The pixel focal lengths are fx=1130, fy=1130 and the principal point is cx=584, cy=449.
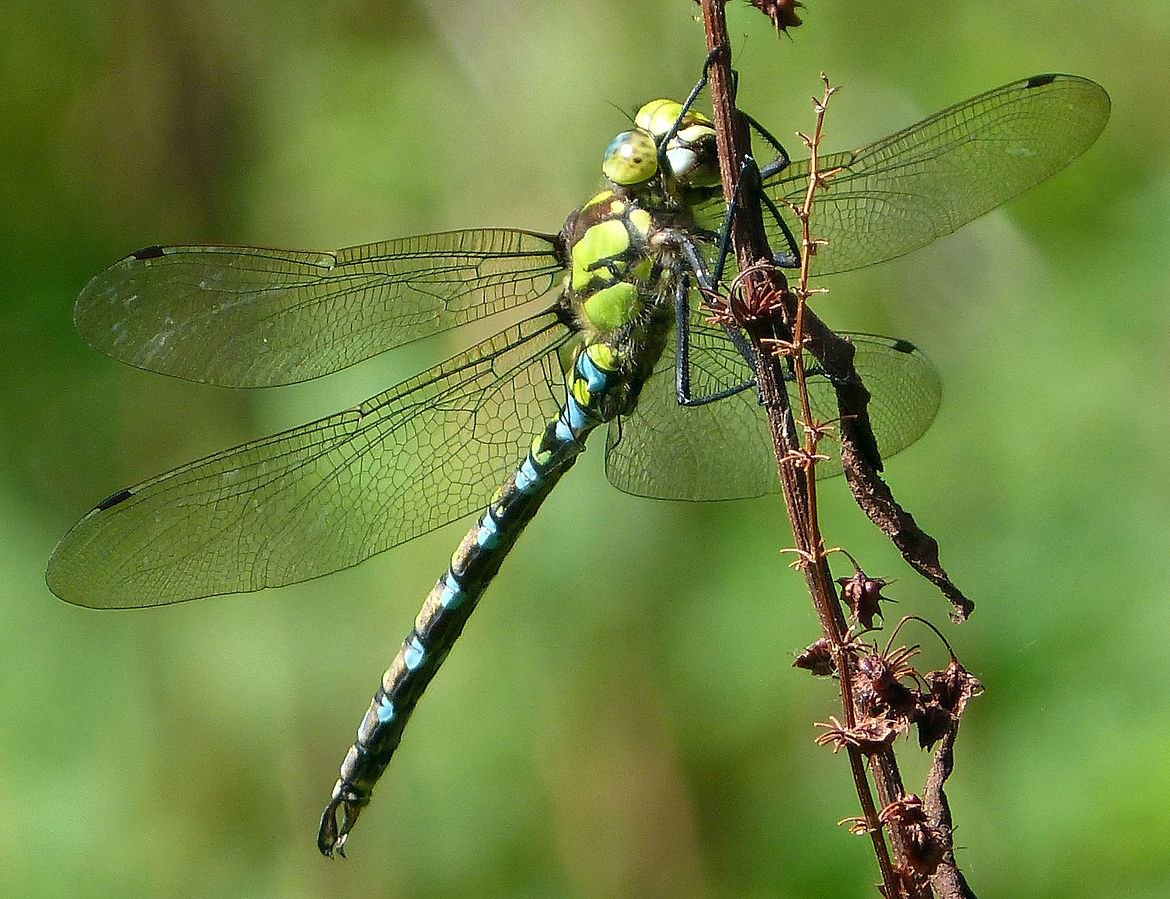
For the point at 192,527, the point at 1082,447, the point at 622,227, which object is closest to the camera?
the point at 622,227

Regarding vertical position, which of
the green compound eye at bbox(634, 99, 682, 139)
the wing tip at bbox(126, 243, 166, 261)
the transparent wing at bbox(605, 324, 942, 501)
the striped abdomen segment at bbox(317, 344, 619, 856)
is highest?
the wing tip at bbox(126, 243, 166, 261)

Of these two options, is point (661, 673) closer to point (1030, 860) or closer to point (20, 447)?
point (1030, 860)

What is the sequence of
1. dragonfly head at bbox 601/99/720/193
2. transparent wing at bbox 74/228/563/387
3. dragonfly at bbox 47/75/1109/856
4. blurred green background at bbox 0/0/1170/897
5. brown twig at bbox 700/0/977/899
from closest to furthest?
brown twig at bbox 700/0/977/899, dragonfly head at bbox 601/99/720/193, dragonfly at bbox 47/75/1109/856, transparent wing at bbox 74/228/563/387, blurred green background at bbox 0/0/1170/897

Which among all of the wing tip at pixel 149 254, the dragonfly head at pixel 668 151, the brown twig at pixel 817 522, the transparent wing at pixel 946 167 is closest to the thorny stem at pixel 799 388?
the brown twig at pixel 817 522

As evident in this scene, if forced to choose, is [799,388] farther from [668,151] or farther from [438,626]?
[438,626]

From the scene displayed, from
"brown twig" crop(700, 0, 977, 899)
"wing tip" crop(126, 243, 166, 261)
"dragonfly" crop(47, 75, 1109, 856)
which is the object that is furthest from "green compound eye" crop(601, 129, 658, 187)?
"wing tip" crop(126, 243, 166, 261)

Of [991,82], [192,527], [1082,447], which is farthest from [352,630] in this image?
[991,82]

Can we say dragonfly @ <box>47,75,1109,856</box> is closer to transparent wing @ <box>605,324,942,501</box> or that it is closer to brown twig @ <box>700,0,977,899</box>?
transparent wing @ <box>605,324,942,501</box>

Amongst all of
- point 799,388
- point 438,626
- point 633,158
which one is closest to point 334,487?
point 438,626
